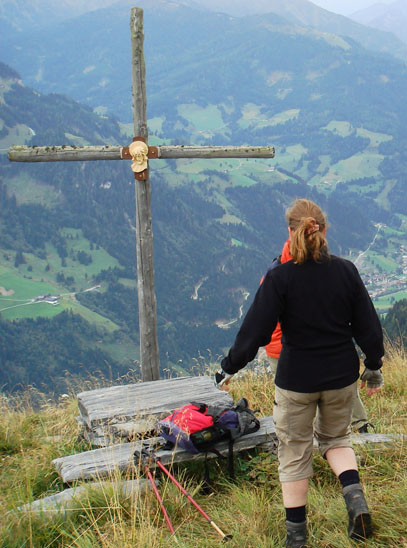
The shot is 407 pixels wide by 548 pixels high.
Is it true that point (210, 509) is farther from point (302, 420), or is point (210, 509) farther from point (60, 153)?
point (60, 153)

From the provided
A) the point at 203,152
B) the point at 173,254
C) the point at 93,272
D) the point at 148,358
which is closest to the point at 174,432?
the point at 148,358

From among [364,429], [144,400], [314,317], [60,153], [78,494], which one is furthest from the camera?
[60,153]

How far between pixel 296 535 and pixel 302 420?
683 millimetres

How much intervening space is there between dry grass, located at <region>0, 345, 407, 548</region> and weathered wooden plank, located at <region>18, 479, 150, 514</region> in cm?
3

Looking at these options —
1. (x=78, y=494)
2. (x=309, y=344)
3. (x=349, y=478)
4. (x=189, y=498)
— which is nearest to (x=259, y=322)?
(x=309, y=344)

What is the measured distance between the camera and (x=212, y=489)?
15.3 ft

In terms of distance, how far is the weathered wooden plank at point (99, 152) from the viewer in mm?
6668

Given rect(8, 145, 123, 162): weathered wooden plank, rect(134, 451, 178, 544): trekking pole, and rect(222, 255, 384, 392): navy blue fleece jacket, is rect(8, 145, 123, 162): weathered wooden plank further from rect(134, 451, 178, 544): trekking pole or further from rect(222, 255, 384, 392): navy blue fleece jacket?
rect(222, 255, 384, 392): navy blue fleece jacket

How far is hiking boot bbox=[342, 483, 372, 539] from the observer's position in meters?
3.36

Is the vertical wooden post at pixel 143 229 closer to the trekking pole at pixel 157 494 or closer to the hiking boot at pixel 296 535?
the trekking pole at pixel 157 494

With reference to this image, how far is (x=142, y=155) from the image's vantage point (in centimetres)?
683

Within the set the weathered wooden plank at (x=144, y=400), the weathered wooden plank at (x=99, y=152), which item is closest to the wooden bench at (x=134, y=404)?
the weathered wooden plank at (x=144, y=400)

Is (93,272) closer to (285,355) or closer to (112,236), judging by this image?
(112,236)

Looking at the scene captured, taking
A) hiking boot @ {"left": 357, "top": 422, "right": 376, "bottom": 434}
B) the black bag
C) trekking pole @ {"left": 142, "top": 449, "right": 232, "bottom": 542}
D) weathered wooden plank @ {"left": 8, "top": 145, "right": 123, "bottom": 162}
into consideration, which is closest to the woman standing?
trekking pole @ {"left": 142, "top": 449, "right": 232, "bottom": 542}
